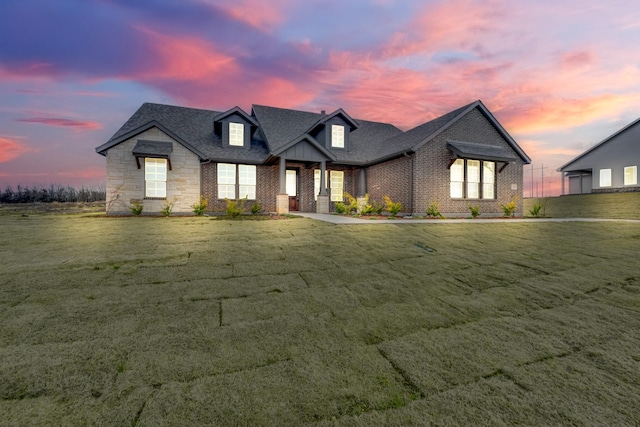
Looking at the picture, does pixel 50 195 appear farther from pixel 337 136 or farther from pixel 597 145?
pixel 597 145

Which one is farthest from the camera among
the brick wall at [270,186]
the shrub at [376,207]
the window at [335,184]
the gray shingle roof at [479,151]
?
the window at [335,184]

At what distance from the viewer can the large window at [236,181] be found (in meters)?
17.0

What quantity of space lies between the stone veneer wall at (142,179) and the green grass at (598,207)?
21.1m

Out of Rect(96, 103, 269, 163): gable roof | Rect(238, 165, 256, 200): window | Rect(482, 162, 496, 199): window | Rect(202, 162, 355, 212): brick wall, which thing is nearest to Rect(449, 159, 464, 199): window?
Rect(482, 162, 496, 199): window

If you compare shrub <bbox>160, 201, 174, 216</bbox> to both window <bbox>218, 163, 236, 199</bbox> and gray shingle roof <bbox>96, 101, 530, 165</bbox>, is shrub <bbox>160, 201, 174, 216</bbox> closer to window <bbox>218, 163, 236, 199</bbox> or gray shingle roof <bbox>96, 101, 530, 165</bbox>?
window <bbox>218, 163, 236, 199</bbox>

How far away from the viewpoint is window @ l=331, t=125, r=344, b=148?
19.0 m

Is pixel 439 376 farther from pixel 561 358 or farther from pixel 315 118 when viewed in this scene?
pixel 315 118

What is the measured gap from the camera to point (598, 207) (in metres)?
20.5

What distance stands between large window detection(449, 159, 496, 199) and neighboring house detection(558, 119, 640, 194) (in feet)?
58.5

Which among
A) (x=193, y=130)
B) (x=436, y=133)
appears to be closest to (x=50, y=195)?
(x=193, y=130)

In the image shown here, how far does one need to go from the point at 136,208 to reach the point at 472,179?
1783 centimetres

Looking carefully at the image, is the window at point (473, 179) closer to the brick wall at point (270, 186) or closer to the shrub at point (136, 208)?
the brick wall at point (270, 186)

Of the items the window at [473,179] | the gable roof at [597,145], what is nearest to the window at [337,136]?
the window at [473,179]

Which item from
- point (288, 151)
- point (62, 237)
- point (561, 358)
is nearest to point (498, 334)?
point (561, 358)
